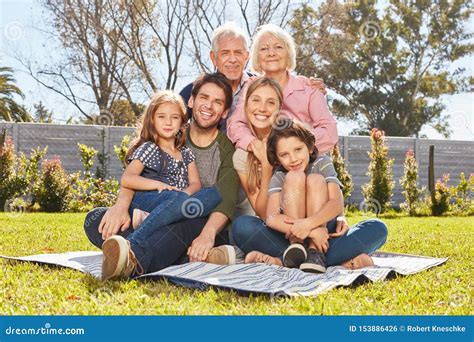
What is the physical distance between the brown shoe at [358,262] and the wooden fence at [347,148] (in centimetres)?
897

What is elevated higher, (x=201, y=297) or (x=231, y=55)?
(x=231, y=55)

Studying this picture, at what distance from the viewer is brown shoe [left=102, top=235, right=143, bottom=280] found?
2920 mm

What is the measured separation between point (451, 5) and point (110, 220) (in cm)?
1684

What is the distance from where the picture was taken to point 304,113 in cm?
389

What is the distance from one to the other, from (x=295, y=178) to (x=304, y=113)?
0.60 meters

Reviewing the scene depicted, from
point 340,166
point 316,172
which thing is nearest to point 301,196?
point 316,172

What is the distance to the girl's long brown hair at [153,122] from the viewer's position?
3.75m

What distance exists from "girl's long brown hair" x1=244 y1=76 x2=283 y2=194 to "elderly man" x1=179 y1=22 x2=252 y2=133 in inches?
15.4

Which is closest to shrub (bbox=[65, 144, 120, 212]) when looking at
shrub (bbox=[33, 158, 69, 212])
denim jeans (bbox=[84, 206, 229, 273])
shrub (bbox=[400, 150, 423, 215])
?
shrub (bbox=[33, 158, 69, 212])

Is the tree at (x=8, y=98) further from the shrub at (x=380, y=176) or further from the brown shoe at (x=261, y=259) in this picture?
the brown shoe at (x=261, y=259)

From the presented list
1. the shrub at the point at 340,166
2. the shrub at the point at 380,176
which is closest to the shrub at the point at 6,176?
the shrub at the point at 340,166

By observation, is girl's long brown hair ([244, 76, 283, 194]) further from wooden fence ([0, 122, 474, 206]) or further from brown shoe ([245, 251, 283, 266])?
wooden fence ([0, 122, 474, 206])

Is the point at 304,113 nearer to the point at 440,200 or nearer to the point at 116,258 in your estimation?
the point at 116,258
